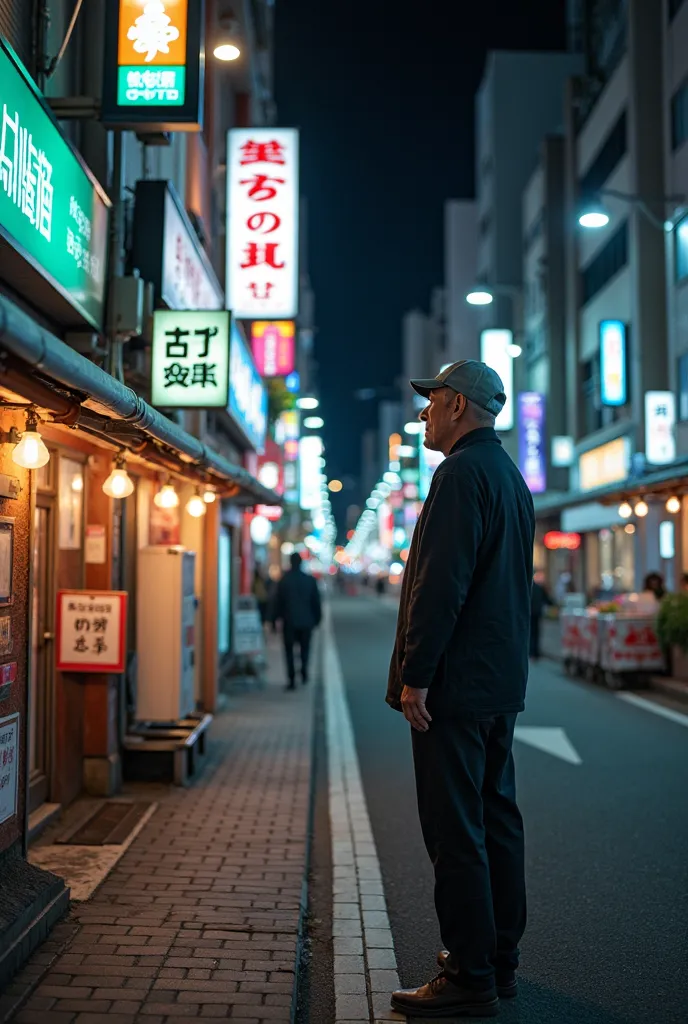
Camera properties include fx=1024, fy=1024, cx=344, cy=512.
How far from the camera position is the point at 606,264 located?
3338 cm

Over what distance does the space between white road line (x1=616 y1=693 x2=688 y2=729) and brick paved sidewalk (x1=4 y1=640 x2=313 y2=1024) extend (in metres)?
6.03

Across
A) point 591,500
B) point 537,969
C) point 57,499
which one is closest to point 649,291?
point 591,500

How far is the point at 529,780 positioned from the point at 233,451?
1165 cm

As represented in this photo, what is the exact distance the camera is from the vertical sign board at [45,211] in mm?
5484

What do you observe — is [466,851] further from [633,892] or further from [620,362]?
[620,362]

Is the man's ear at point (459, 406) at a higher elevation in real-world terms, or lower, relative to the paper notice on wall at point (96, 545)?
higher

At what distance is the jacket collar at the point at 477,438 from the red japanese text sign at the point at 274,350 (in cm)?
2390

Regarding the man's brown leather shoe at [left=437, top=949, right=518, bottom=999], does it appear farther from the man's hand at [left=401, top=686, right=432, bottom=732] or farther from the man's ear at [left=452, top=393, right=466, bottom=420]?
the man's ear at [left=452, top=393, right=466, bottom=420]

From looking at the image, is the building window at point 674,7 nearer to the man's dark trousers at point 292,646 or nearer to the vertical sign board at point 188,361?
the man's dark trousers at point 292,646

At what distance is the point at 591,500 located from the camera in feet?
56.4

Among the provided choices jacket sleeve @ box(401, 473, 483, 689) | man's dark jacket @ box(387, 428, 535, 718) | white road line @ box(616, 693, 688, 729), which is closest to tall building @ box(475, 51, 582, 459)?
white road line @ box(616, 693, 688, 729)

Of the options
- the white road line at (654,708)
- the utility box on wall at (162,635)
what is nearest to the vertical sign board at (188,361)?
the utility box on wall at (162,635)

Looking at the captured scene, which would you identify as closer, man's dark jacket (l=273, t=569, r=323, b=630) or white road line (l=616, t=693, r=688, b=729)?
white road line (l=616, t=693, r=688, b=729)

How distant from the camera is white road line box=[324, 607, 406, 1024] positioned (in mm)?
4379
